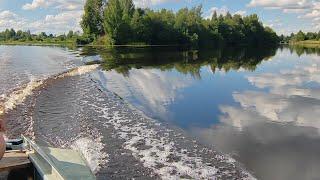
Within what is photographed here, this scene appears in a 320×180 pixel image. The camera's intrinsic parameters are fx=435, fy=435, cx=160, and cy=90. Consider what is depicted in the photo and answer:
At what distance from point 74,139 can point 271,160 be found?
6896mm

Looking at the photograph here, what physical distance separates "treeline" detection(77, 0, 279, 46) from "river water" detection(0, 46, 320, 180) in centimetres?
7482

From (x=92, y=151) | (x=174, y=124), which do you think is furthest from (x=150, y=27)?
(x=92, y=151)

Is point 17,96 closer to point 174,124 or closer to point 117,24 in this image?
point 174,124

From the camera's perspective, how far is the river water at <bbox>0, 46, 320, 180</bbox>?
41.9 feet

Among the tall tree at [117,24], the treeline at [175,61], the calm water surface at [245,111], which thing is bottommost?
the treeline at [175,61]

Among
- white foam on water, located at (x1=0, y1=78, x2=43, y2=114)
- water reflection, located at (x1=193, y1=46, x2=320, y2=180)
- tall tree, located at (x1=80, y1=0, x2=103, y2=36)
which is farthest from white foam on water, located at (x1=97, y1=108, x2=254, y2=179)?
tall tree, located at (x1=80, y1=0, x2=103, y2=36)

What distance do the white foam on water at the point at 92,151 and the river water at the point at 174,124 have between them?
3 cm

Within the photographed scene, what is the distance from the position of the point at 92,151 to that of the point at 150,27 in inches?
3859

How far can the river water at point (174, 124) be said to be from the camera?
1277 cm

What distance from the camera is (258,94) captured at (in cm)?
2680

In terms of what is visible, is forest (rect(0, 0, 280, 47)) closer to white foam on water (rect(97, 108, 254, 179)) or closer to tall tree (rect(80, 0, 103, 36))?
tall tree (rect(80, 0, 103, 36))

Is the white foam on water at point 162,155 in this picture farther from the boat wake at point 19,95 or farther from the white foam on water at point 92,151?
the boat wake at point 19,95

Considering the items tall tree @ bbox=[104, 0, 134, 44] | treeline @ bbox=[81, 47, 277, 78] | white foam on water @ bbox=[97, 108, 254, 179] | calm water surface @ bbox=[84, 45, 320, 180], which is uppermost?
tall tree @ bbox=[104, 0, 134, 44]

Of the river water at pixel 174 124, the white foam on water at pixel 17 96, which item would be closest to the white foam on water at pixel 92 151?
the river water at pixel 174 124
